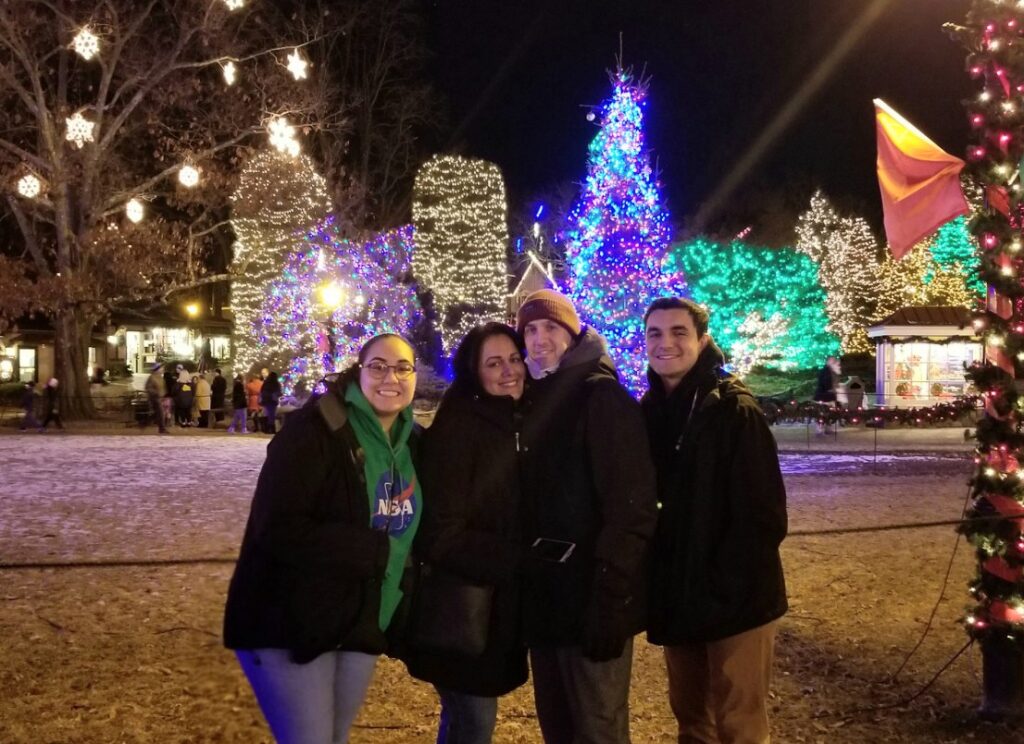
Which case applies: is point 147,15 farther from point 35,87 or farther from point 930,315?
point 930,315

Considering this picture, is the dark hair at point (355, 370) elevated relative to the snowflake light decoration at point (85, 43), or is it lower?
lower

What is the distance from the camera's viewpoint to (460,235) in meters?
35.4

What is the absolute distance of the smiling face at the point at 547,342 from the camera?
3465mm

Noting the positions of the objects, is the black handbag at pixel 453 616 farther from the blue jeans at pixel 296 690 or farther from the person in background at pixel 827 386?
the person in background at pixel 827 386

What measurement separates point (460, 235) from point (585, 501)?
32.9 m

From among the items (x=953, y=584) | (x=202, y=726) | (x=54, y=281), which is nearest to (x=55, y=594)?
(x=202, y=726)

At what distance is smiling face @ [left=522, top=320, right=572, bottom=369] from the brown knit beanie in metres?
0.02

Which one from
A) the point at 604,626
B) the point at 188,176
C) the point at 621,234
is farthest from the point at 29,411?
the point at 604,626

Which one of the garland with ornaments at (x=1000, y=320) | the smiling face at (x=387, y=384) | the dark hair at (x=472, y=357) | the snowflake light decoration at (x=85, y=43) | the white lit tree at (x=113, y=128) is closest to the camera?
the smiling face at (x=387, y=384)

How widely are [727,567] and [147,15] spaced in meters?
25.2

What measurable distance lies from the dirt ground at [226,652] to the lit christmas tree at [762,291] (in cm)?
2200

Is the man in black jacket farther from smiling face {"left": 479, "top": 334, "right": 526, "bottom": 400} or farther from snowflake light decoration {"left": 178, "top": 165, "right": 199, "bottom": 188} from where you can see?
snowflake light decoration {"left": 178, "top": 165, "right": 199, "bottom": 188}

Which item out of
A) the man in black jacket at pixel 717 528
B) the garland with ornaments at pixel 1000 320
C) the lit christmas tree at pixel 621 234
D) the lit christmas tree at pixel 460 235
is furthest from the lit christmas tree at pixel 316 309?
the man in black jacket at pixel 717 528

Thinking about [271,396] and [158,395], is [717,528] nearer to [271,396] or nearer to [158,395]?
[271,396]
